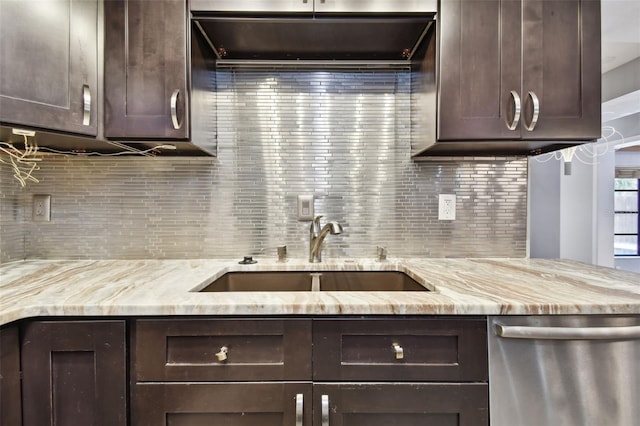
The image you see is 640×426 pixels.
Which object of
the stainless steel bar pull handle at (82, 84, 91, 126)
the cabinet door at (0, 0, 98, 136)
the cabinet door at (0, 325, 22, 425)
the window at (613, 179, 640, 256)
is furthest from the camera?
the window at (613, 179, 640, 256)

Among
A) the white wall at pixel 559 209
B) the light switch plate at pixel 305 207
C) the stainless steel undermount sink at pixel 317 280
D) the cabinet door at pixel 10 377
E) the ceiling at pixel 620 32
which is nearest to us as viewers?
the cabinet door at pixel 10 377

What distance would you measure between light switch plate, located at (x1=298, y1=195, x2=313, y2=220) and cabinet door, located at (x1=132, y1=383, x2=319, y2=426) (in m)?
0.80

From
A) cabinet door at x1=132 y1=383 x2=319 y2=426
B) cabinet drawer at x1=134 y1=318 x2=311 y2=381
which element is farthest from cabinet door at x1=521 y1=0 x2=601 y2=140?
cabinet door at x1=132 y1=383 x2=319 y2=426

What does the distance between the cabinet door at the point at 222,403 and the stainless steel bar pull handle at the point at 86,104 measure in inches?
36.2

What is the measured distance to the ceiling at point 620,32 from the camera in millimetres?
1858

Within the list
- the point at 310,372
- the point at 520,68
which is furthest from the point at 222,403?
the point at 520,68

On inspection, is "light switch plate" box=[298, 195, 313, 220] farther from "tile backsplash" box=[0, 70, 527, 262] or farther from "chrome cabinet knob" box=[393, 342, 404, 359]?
"chrome cabinet knob" box=[393, 342, 404, 359]

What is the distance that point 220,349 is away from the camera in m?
0.81

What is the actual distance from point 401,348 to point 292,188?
906 millimetres

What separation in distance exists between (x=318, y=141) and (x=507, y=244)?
109cm

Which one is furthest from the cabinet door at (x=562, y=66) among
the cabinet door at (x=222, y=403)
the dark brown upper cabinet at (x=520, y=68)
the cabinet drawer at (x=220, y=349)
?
the cabinet door at (x=222, y=403)

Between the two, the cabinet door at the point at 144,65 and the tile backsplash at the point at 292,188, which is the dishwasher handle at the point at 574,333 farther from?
the cabinet door at the point at 144,65

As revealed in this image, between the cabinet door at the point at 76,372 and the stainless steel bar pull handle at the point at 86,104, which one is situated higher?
the stainless steel bar pull handle at the point at 86,104

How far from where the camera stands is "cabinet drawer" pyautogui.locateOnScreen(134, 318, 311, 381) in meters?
0.81
